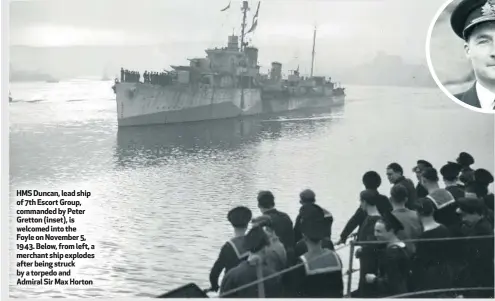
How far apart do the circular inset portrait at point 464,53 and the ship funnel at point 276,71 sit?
139 cm

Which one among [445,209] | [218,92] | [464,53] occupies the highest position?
[464,53]

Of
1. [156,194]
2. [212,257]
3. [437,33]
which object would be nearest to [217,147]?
[156,194]

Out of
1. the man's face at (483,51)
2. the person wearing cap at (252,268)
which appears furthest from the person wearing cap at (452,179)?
the person wearing cap at (252,268)

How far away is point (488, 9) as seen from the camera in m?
5.13

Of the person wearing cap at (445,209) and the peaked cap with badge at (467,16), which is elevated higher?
the peaked cap with badge at (467,16)

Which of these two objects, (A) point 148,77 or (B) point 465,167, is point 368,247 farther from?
(A) point 148,77

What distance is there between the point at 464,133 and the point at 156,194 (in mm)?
2525

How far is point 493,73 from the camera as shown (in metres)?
5.25

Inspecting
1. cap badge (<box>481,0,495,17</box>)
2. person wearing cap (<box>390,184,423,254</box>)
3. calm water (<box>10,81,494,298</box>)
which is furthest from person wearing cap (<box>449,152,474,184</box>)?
cap badge (<box>481,0,495,17</box>)

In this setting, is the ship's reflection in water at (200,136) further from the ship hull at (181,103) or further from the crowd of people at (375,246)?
the crowd of people at (375,246)

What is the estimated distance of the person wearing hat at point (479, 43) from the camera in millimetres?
5156

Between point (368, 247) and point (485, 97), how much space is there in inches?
76.5

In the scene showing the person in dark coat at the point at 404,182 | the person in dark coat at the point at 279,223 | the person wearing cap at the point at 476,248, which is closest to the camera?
the person wearing cap at the point at 476,248

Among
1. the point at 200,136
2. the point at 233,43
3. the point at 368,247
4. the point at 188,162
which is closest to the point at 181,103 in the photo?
the point at 200,136
